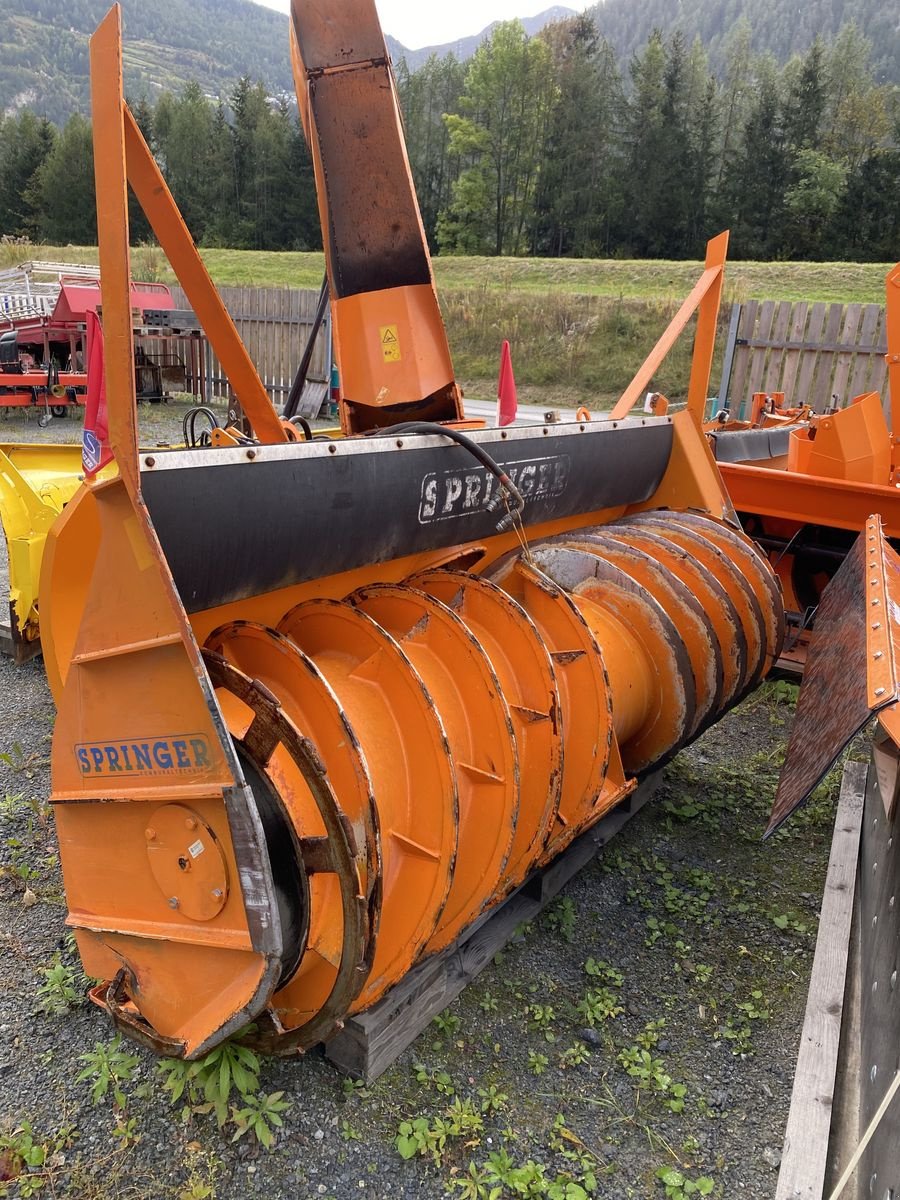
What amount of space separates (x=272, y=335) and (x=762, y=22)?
174 m

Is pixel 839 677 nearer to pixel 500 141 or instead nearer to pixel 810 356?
pixel 810 356

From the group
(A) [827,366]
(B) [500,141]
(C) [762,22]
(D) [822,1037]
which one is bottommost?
(D) [822,1037]

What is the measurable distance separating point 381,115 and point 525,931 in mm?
2882

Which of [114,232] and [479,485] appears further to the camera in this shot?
[479,485]

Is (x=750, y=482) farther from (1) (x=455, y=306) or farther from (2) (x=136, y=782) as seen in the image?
(1) (x=455, y=306)

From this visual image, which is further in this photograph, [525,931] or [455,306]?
[455,306]

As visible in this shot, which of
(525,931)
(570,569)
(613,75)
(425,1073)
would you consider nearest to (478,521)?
(570,569)

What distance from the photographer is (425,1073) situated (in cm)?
220

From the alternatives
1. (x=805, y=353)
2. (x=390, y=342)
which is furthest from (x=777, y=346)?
(x=390, y=342)

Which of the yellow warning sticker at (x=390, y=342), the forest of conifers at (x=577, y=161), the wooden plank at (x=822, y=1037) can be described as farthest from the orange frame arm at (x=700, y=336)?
the forest of conifers at (x=577, y=161)

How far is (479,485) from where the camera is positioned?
2812 mm

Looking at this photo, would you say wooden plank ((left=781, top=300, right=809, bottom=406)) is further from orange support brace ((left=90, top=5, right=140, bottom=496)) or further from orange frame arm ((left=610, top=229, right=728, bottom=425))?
orange support brace ((left=90, top=5, right=140, bottom=496))

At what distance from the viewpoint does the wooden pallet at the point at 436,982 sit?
6.98ft

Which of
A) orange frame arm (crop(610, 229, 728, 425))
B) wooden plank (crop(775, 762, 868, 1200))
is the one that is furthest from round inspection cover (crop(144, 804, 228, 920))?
orange frame arm (crop(610, 229, 728, 425))
